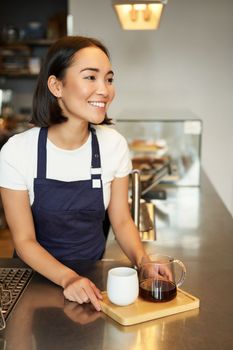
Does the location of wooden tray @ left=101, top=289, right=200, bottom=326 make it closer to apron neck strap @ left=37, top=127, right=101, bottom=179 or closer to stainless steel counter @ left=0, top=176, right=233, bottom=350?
stainless steel counter @ left=0, top=176, right=233, bottom=350

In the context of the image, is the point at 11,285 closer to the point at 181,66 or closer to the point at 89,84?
the point at 89,84

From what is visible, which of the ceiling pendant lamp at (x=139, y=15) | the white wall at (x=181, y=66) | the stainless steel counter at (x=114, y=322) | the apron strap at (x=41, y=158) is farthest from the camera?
the white wall at (x=181, y=66)

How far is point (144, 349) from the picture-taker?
916 millimetres

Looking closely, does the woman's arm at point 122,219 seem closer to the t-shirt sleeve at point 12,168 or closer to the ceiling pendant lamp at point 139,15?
the t-shirt sleeve at point 12,168

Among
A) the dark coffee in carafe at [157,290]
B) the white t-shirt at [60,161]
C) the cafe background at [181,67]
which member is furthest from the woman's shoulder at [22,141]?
the cafe background at [181,67]

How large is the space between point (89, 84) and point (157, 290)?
0.58m

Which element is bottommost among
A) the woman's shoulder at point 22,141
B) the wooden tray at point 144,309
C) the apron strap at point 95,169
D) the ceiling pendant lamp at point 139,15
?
the wooden tray at point 144,309

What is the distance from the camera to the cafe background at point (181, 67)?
3512mm

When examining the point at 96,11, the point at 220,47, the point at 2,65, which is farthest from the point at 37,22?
the point at 220,47

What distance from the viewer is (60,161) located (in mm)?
1447

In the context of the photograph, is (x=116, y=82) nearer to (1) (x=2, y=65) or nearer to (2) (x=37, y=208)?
(2) (x=37, y=208)

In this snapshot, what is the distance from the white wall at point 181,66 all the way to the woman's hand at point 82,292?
2.62 metres

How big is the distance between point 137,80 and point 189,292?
262 centimetres

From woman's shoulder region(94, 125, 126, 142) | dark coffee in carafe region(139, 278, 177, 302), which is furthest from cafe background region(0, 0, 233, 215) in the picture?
dark coffee in carafe region(139, 278, 177, 302)
